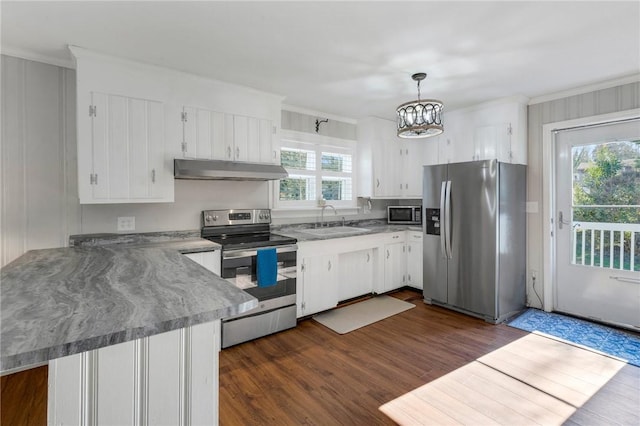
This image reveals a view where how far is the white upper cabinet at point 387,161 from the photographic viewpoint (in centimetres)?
439

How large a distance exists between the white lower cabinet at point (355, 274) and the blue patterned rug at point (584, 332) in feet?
5.30

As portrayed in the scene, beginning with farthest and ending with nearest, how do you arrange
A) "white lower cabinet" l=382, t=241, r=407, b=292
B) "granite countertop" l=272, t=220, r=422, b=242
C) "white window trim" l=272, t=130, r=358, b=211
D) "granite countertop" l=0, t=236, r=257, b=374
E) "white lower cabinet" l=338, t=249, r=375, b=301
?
"white lower cabinet" l=382, t=241, r=407, b=292 < "white lower cabinet" l=338, t=249, r=375, b=301 < "white window trim" l=272, t=130, r=358, b=211 < "granite countertop" l=272, t=220, r=422, b=242 < "granite countertop" l=0, t=236, r=257, b=374

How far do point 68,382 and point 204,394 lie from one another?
0.41 meters

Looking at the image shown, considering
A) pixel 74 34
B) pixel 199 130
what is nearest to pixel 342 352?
pixel 199 130

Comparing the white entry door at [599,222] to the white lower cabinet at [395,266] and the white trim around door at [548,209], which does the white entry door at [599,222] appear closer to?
the white trim around door at [548,209]

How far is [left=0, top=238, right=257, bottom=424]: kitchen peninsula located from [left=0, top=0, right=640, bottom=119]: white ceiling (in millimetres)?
1661

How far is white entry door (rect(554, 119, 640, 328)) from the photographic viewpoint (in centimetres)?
309

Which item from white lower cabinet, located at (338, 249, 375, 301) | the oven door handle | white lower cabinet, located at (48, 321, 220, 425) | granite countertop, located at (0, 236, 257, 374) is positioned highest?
granite countertop, located at (0, 236, 257, 374)

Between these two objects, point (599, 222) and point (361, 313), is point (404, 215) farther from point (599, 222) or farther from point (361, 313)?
point (599, 222)

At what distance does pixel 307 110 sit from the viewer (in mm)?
3998

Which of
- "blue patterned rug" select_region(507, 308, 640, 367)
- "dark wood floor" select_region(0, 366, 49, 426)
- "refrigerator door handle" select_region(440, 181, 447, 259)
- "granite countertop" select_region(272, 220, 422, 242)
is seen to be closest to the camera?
"dark wood floor" select_region(0, 366, 49, 426)

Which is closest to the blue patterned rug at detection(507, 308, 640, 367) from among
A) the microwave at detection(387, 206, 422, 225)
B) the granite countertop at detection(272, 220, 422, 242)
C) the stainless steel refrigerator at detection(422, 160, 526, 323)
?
the stainless steel refrigerator at detection(422, 160, 526, 323)

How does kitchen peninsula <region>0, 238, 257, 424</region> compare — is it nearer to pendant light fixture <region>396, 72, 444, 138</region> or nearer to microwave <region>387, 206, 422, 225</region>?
pendant light fixture <region>396, 72, 444, 138</region>

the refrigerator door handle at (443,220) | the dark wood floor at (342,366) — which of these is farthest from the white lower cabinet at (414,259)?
the dark wood floor at (342,366)
